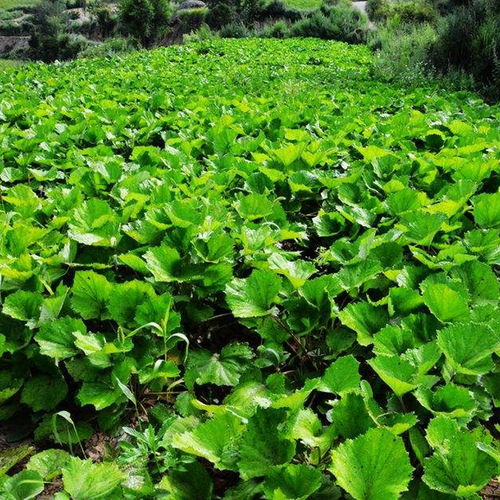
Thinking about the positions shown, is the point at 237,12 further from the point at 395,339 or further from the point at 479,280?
the point at 395,339

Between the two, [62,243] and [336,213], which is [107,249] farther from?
[336,213]

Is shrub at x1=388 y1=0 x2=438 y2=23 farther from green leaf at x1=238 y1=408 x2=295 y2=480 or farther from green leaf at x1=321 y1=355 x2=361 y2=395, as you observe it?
green leaf at x1=238 y1=408 x2=295 y2=480

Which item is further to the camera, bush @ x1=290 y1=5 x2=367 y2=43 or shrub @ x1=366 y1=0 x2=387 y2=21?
shrub @ x1=366 y1=0 x2=387 y2=21

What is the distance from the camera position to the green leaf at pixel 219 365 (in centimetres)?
136

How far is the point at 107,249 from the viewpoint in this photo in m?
1.72

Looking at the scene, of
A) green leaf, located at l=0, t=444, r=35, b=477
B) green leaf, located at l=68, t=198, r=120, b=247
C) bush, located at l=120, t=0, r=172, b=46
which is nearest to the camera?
green leaf, located at l=0, t=444, r=35, b=477

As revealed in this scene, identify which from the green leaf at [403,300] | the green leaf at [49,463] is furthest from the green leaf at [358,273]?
the green leaf at [49,463]

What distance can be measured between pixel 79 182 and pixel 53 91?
428cm

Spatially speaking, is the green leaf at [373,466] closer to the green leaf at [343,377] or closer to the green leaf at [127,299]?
the green leaf at [343,377]

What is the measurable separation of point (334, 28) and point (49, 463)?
2365 centimetres

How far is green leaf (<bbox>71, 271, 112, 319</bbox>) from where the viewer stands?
54.3 inches

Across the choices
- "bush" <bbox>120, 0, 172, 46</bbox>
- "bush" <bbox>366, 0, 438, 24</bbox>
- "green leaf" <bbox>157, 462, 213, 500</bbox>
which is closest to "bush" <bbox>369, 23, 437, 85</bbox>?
"green leaf" <bbox>157, 462, 213, 500</bbox>

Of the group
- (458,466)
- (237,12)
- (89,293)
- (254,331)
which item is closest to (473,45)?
(254,331)

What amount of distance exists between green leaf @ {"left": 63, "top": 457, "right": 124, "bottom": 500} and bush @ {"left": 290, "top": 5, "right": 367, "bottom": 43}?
2300 centimetres
